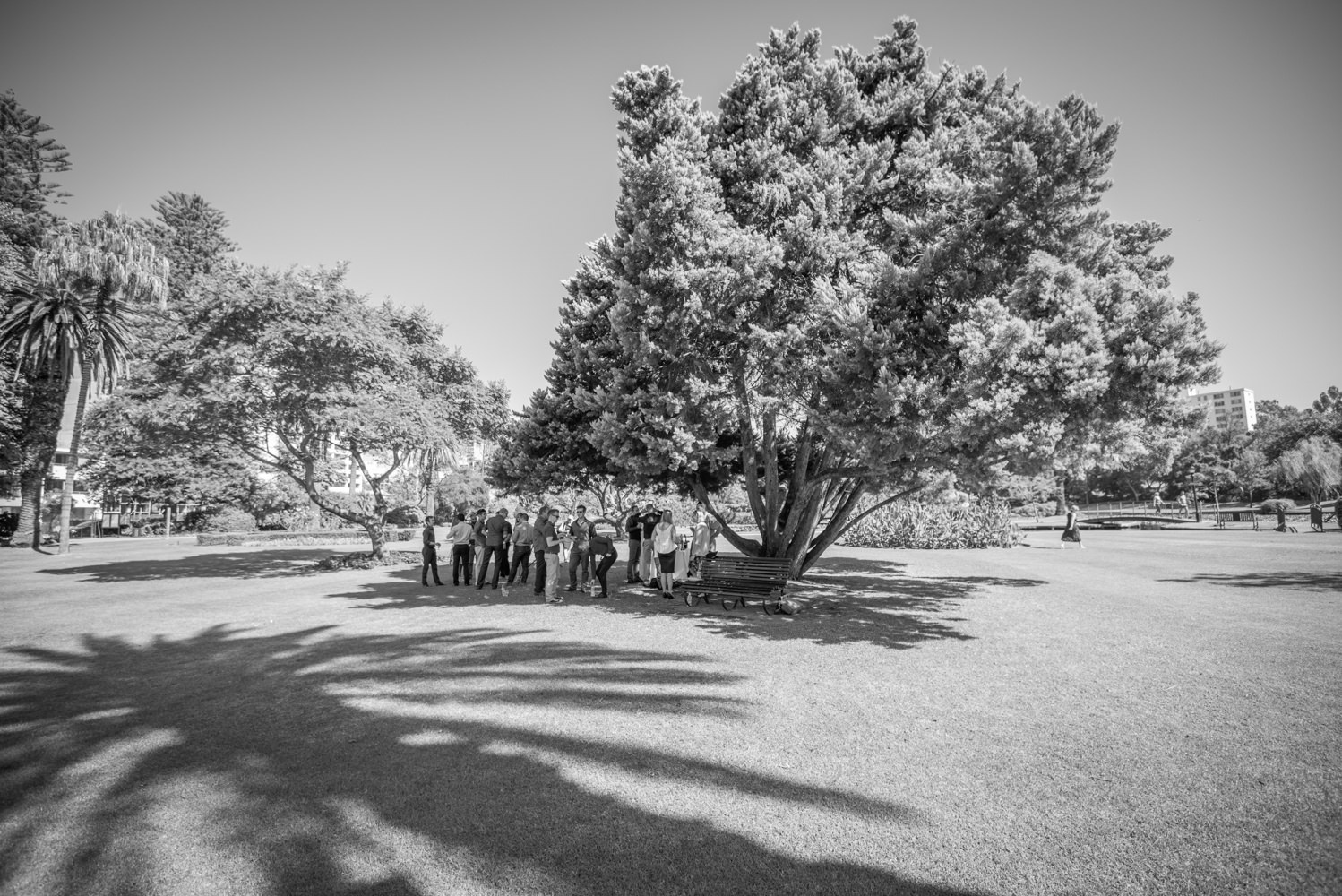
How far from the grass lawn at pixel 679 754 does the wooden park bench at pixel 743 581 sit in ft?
3.53

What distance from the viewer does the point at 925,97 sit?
14758mm

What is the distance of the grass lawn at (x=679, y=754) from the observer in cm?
359

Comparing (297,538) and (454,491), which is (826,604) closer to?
(297,538)

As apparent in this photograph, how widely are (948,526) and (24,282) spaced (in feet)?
146

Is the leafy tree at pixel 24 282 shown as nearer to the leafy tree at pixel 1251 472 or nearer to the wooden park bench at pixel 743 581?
the wooden park bench at pixel 743 581

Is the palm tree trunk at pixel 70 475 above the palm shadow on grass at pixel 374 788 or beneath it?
above

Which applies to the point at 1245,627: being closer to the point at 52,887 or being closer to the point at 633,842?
the point at 633,842

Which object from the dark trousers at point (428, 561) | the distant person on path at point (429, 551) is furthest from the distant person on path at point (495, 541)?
the distant person on path at point (429, 551)

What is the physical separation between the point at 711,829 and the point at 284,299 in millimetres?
18538

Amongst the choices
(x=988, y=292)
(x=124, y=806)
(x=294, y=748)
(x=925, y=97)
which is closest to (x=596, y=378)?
(x=988, y=292)

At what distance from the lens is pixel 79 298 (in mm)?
29719

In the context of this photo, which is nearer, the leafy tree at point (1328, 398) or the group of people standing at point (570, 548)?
the group of people standing at point (570, 548)

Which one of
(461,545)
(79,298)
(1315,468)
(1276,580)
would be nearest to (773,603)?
(461,545)

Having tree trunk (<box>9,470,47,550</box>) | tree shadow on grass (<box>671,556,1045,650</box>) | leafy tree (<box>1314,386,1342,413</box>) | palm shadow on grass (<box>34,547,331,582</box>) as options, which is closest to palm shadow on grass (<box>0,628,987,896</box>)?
tree shadow on grass (<box>671,556,1045,650</box>)
